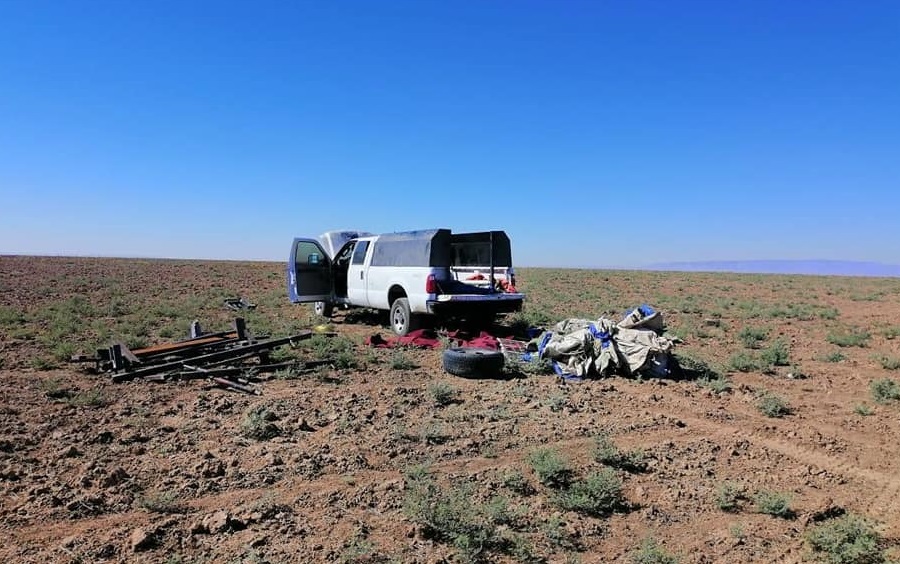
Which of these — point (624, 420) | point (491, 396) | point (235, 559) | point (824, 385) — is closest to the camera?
point (235, 559)

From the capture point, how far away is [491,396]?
264 inches

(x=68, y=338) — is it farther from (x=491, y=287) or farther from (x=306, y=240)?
(x=491, y=287)

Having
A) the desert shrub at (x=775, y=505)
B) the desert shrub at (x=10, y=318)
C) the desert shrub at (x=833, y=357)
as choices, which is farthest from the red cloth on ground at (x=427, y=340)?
the desert shrub at (x=10, y=318)

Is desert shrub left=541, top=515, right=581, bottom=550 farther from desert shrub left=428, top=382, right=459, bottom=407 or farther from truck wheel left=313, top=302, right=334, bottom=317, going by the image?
truck wheel left=313, top=302, right=334, bottom=317

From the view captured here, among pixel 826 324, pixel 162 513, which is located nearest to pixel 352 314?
pixel 162 513

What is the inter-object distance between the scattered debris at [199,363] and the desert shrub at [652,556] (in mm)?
4755

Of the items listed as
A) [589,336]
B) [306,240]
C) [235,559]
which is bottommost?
[235,559]

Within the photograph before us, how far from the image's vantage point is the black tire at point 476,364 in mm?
7598

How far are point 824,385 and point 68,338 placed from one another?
12.5m

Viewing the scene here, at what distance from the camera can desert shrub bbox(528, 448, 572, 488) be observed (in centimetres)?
422

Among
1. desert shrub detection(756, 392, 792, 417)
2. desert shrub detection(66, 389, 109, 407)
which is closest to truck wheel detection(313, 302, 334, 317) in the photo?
desert shrub detection(66, 389, 109, 407)

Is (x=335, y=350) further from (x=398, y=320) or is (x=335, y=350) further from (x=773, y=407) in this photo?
(x=773, y=407)

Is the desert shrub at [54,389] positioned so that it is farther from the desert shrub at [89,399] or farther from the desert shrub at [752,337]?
the desert shrub at [752,337]

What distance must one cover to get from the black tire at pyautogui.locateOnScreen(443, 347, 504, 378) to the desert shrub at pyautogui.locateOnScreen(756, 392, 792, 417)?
319 centimetres
